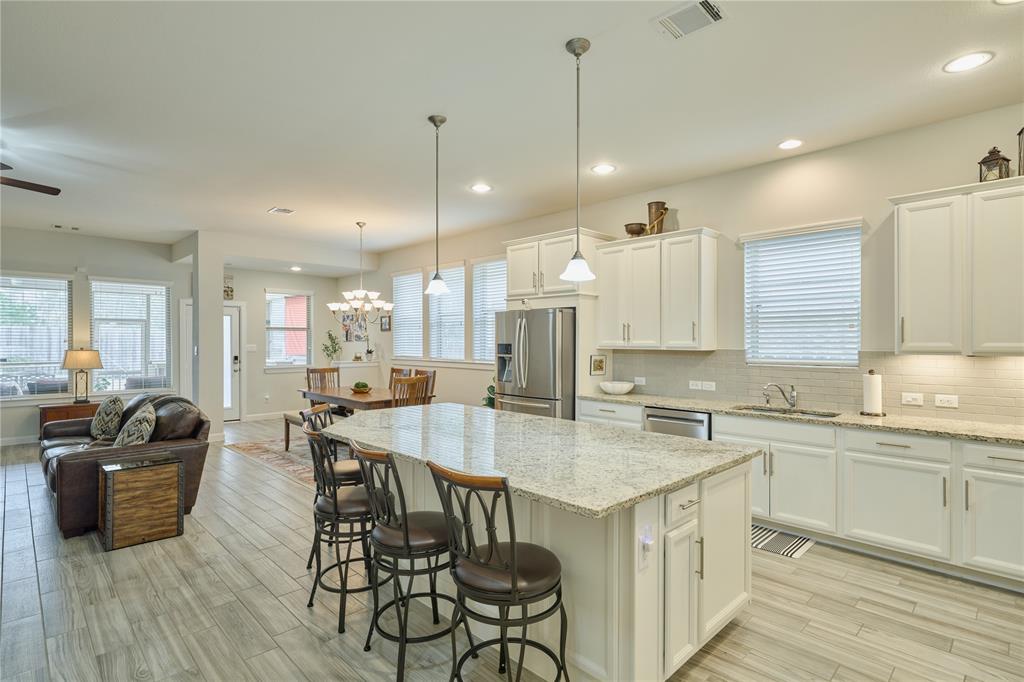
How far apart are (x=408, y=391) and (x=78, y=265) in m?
5.31

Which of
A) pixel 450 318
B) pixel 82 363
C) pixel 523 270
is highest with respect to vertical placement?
pixel 523 270

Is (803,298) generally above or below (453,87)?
below

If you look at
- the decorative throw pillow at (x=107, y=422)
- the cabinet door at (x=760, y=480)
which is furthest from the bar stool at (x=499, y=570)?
the decorative throw pillow at (x=107, y=422)

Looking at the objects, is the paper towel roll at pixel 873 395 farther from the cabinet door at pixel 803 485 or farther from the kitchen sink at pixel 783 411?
the cabinet door at pixel 803 485

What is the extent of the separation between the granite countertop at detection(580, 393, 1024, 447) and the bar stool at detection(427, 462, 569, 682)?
2.42m

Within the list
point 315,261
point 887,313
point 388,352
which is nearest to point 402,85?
point 887,313

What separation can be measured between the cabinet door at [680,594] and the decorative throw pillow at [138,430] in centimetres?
405

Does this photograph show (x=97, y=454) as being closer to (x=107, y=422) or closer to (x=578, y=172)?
(x=107, y=422)

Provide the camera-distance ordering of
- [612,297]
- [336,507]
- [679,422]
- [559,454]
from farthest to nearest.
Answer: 1. [612,297]
2. [679,422]
3. [336,507]
4. [559,454]

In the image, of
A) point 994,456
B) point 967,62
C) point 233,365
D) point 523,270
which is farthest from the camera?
point 233,365

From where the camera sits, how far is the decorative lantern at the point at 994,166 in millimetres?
3102

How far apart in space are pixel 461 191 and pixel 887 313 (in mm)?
→ 3714

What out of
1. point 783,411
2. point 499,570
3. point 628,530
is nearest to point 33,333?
point 499,570

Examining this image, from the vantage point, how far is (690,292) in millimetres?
4426
